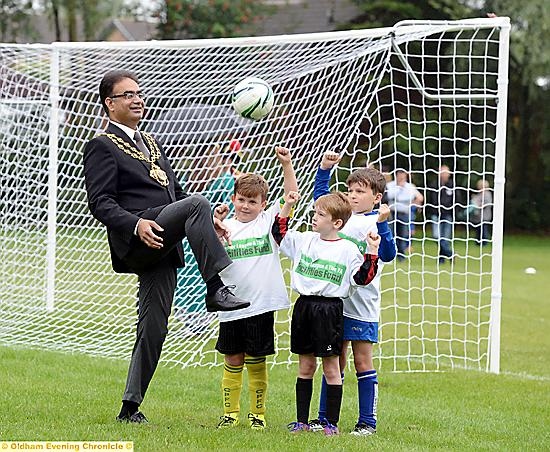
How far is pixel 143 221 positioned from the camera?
5266mm

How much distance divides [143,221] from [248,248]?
2.54ft

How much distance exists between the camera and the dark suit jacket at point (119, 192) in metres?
→ 5.35

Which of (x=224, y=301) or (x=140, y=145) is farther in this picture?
(x=140, y=145)

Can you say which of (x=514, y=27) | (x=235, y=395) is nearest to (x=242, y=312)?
(x=235, y=395)

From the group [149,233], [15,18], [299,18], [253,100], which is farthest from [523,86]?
[149,233]

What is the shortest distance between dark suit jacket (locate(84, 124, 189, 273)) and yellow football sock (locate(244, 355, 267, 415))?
77 cm

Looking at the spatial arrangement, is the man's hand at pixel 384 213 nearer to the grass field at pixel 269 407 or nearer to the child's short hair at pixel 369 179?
the child's short hair at pixel 369 179

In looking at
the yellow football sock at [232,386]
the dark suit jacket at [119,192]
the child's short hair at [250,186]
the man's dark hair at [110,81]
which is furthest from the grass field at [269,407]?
the man's dark hair at [110,81]

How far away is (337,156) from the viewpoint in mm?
5984

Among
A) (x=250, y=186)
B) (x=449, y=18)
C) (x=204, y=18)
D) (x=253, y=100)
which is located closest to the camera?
(x=250, y=186)

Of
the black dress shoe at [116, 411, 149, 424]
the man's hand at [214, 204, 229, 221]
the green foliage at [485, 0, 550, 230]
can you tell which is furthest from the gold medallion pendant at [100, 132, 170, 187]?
the green foliage at [485, 0, 550, 230]

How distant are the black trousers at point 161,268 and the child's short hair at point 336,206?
0.66 meters

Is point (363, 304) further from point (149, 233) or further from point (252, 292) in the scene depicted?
point (149, 233)

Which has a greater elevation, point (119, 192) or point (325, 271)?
point (119, 192)
